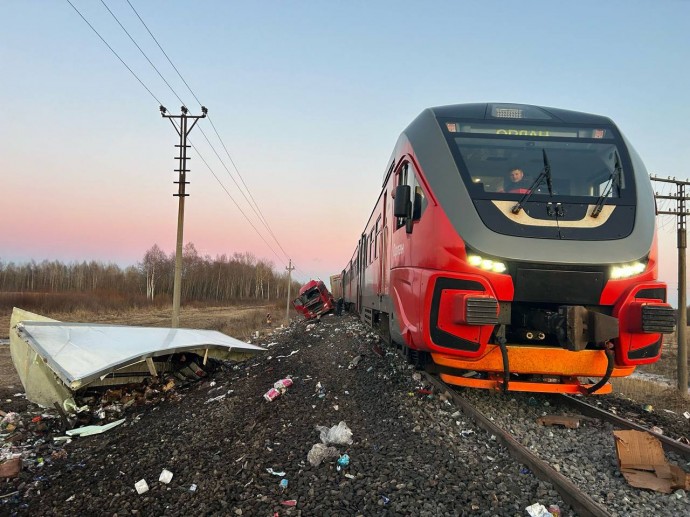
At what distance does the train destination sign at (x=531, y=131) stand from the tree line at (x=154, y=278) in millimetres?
79788

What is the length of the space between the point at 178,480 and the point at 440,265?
9.92 feet

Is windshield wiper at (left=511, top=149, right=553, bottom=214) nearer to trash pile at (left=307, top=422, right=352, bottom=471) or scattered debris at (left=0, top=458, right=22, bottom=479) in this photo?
trash pile at (left=307, top=422, right=352, bottom=471)

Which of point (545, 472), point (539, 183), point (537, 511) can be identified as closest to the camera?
point (537, 511)

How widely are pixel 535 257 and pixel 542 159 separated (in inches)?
52.0

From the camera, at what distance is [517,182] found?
486 cm

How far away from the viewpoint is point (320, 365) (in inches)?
313

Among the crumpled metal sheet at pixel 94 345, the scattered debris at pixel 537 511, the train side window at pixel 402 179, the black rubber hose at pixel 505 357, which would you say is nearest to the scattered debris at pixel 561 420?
the black rubber hose at pixel 505 357

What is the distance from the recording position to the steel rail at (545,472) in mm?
2787

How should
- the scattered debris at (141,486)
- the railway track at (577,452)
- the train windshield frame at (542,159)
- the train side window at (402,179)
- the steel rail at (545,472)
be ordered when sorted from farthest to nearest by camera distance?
the train side window at (402,179), the train windshield frame at (542,159), the scattered debris at (141,486), the railway track at (577,452), the steel rail at (545,472)

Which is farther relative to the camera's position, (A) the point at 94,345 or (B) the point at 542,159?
(A) the point at 94,345

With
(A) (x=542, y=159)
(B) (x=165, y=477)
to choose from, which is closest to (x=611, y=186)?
(A) (x=542, y=159)

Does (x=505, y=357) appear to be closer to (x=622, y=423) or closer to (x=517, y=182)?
(x=622, y=423)

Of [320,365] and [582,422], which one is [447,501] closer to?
[582,422]

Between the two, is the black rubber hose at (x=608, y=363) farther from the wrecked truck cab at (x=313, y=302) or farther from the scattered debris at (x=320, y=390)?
the wrecked truck cab at (x=313, y=302)
